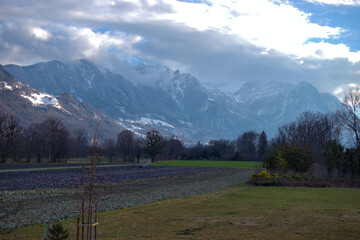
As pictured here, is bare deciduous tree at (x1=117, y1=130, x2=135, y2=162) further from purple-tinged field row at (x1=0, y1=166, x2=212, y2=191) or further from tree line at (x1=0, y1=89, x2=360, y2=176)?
purple-tinged field row at (x1=0, y1=166, x2=212, y2=191)

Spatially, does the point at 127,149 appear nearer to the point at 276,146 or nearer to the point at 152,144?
the point at 152,144

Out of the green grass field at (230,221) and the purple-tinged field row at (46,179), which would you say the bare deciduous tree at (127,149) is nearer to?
the purple-tinged field row at (46,179)

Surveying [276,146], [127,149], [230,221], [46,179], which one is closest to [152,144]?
[127,149]

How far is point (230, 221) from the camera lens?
2156cm

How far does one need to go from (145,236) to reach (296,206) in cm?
1446

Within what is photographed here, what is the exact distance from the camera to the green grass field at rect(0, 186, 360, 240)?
59.7 ft

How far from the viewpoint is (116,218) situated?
74.9 ft

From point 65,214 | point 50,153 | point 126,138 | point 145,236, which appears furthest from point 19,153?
point 145,236

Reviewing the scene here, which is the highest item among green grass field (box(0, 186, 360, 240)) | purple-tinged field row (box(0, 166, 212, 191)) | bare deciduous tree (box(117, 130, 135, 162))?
bare deciduous tree (box(117, 130, 135, 162))

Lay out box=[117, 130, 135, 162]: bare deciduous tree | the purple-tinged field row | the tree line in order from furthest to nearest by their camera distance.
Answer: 1. box=[117, 130, 135, 162]: bare deciduous tree
2. the tree line
3. the purple-tinged field row

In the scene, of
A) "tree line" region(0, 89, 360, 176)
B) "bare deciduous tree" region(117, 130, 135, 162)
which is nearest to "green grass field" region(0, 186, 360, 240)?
"tree line" region(0, 89, 360, 176)

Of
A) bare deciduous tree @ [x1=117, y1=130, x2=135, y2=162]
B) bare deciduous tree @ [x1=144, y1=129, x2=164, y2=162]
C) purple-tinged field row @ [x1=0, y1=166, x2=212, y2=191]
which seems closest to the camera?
purple-tinged field row @ [x1=0, y1=166, x2=212, y2=191]

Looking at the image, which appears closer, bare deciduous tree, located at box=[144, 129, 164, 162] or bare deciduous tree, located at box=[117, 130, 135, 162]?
bare deciduous tree, located at box=[144, 129, 164, 162]

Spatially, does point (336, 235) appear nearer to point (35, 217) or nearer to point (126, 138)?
point (35, 217)
